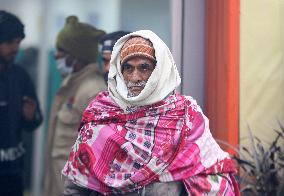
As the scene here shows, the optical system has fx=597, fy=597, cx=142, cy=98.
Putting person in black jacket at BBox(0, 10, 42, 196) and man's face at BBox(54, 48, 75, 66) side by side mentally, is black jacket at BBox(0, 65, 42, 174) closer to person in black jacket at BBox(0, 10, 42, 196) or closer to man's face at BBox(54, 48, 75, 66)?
person in black jacket at BBox(0, 10, 42, 196)

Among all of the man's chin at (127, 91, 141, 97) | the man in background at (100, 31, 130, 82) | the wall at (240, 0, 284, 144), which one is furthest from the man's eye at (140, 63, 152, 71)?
the wall at (240, 0, 284, 144)

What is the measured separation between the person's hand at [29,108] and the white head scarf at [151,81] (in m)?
2.13

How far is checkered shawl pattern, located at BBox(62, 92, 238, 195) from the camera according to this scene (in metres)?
2.43

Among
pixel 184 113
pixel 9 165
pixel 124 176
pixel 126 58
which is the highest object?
pixel 126 58

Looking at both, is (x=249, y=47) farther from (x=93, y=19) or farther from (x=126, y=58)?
(x=126, y=58)

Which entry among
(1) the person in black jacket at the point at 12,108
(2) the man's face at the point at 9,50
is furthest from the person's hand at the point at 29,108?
(2) the man's face at the point at 9,50

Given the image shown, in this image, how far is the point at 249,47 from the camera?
13.6ft

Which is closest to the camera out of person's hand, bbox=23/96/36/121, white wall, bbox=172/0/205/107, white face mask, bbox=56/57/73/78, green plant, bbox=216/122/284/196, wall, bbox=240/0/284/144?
green plant, bbox=216/122/284/196

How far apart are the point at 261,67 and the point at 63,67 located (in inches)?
57.7

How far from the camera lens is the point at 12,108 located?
444cm

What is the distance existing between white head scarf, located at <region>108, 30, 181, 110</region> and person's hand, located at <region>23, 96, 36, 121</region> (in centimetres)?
213

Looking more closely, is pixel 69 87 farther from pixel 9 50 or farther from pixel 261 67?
pixel 261 67

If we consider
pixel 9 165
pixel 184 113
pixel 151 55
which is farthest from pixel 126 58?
pixel 9 165

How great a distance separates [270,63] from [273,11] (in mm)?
364
